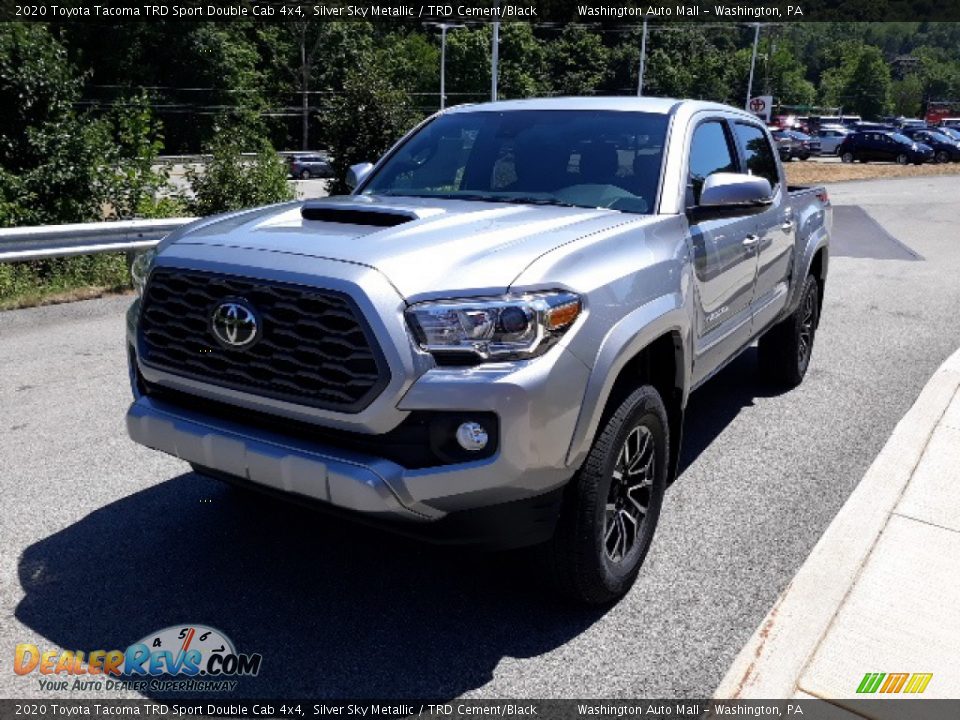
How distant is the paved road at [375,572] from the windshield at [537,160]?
164 cm

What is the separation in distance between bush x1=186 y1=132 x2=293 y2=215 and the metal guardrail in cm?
378

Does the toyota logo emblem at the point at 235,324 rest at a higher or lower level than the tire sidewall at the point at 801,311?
higher

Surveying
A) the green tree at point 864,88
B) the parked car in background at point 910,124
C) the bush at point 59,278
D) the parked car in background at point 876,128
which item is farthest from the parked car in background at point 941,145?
the green tree at point 864,88

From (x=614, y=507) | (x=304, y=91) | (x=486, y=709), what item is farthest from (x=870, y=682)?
(x=304, y=91)

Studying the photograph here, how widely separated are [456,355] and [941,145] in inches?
2072

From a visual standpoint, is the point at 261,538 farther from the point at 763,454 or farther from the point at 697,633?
the point at 763,454

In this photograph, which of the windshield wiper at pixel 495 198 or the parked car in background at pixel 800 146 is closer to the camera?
the windshield wiper at pixel 495 198

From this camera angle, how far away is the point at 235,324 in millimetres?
3002

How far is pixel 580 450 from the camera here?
3002mm

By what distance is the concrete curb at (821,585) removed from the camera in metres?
2.98

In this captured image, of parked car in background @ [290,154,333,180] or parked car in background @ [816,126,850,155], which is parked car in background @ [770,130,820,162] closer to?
parked car in background @ [816,126,850,155]

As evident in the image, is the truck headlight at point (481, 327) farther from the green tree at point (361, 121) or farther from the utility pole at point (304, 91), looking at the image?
the utility pole at point (304, 91)

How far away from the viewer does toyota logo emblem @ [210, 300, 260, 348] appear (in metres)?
2.97

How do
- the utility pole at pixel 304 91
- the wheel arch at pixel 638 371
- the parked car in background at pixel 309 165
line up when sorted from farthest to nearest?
the utility pole at pixel 304 91, the parked car in background at pixel 309 165, the wheel arch at pixel 638 371
